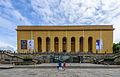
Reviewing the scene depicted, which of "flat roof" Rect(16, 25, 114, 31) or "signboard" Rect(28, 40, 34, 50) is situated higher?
"flat roof" Rect(16, 25, 114, 31)

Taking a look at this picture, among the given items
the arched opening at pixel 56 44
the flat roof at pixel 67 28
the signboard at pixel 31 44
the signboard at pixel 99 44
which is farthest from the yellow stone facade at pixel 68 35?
the arched opening at pixel 56 44

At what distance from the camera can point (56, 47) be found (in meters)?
33.6

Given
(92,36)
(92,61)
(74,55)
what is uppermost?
(92,36)

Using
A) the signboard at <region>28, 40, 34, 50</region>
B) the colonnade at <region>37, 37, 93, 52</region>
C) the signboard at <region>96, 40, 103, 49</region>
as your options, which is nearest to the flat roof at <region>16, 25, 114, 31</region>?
the colonnade at <region>37, 37, 93, 52</region>

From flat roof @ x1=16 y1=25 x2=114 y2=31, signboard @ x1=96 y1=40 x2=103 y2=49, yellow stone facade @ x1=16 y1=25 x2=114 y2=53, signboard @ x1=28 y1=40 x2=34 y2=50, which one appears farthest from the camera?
flat roof @ x1=16 y1=25 x2=114 y2=31

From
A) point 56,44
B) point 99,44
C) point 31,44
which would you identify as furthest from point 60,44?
point 99,44

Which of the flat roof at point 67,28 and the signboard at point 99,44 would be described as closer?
the signboard at point 99,44

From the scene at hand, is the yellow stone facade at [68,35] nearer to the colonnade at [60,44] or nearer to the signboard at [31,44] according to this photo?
the colonnade at [60,44]

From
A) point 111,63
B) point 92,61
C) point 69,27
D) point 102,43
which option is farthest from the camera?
point 69,27

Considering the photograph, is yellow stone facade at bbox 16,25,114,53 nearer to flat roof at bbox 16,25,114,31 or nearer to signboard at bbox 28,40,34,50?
flat roof at bbox 16,25,114,31

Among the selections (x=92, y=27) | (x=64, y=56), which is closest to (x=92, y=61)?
(x=64, y=56)

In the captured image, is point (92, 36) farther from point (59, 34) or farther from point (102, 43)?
point (59, 34)

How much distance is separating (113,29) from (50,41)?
82.5 ft

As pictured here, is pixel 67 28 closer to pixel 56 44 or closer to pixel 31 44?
pixel 56 44
